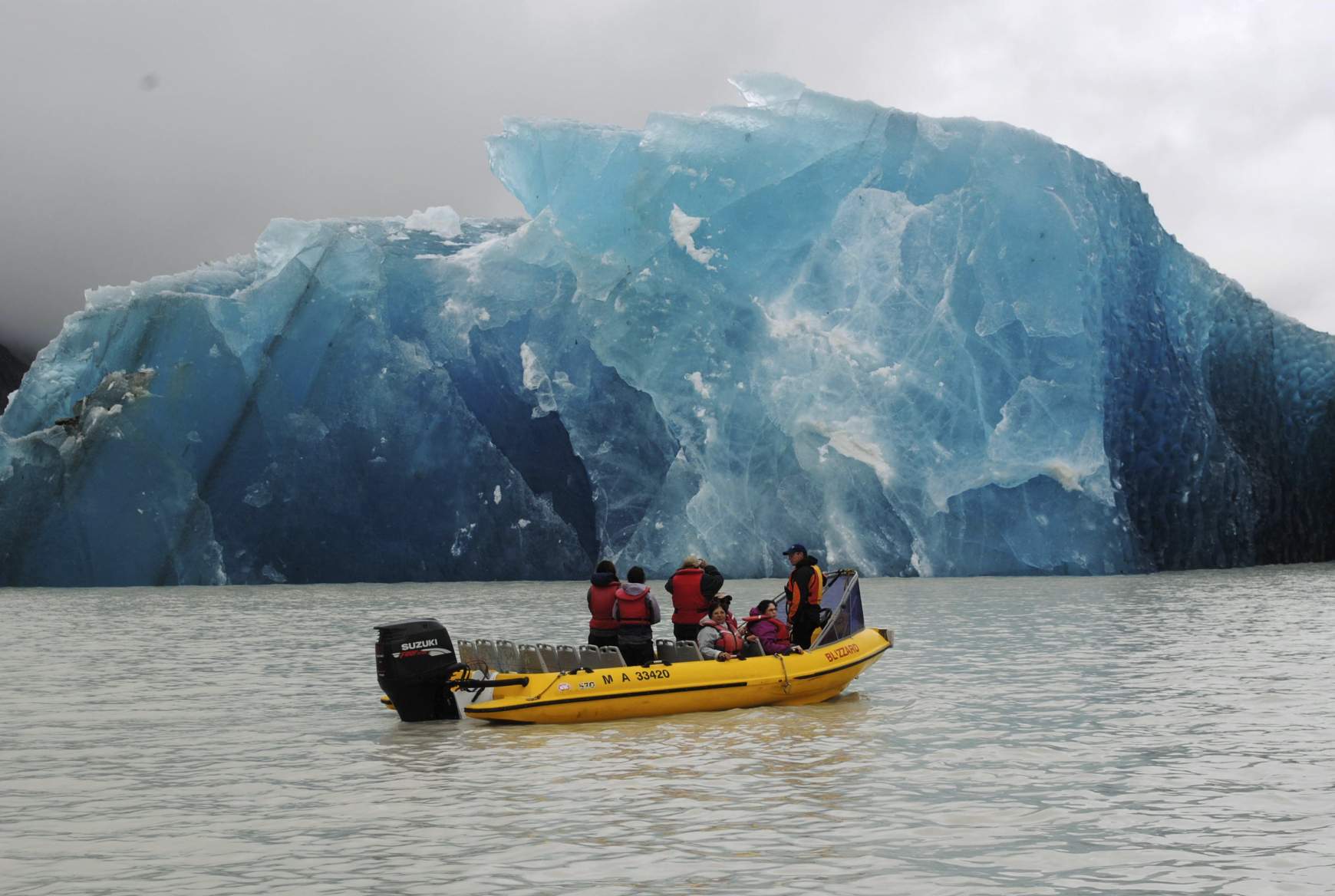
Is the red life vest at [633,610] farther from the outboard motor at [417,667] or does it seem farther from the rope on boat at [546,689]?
the outboard motor at [417,667]

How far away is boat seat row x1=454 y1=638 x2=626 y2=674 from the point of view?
12.3 metres

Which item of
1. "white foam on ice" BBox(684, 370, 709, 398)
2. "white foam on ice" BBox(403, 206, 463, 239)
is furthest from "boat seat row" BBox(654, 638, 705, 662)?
"white foam on ice" BBox(403, 206, 463, 239)

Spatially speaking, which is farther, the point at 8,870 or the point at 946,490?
the point at 946,490

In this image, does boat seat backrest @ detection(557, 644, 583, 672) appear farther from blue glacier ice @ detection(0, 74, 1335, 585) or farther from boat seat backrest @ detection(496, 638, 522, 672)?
blue glacier ice @ detection(0, 74, 1335, 585)

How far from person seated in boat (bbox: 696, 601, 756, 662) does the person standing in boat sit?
0.30 feet

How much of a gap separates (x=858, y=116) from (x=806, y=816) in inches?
1148

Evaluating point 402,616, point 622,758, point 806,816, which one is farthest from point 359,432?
point 806,816

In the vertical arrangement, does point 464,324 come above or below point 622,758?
above

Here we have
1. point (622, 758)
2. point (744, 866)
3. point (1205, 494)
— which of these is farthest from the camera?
point (1205, 494)

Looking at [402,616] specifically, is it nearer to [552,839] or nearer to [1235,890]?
[552,839]

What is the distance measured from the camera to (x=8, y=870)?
696 cm

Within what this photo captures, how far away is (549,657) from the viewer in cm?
1235

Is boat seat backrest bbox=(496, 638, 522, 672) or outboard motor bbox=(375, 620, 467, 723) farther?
boat seat backrest bbox=(496, 638, 522, 672)

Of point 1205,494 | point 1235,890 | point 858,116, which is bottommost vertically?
point 1235,890
